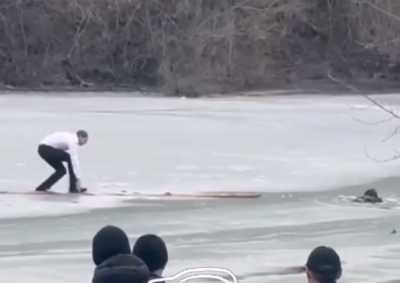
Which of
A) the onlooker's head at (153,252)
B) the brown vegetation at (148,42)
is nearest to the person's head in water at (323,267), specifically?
the onlooker's head at (153,252)

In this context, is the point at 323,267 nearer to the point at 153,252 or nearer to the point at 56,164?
the point at 153,252

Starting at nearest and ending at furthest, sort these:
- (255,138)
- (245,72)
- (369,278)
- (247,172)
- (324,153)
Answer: (369,278), (247,172), (324,153), (255,138), (245,72)

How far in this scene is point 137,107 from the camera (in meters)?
38.1

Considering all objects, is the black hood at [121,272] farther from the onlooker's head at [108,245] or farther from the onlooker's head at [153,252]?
the onlooker's head at [153,252]

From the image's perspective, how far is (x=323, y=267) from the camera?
5.79 m

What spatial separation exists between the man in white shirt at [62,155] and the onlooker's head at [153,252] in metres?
13.4

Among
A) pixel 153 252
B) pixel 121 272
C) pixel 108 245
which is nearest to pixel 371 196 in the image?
pixel 153 252

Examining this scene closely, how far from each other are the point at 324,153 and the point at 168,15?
24.1 metres

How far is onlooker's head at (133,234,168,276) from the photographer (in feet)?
20.3

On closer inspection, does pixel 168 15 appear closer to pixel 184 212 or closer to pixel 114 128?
pixel 114 128

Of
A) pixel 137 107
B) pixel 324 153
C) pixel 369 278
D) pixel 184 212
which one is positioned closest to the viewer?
pixel 369 278

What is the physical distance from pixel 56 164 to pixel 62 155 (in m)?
0.17

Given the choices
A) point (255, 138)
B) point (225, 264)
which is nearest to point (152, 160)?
point (255, 138)

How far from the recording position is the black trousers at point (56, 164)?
773 inches
